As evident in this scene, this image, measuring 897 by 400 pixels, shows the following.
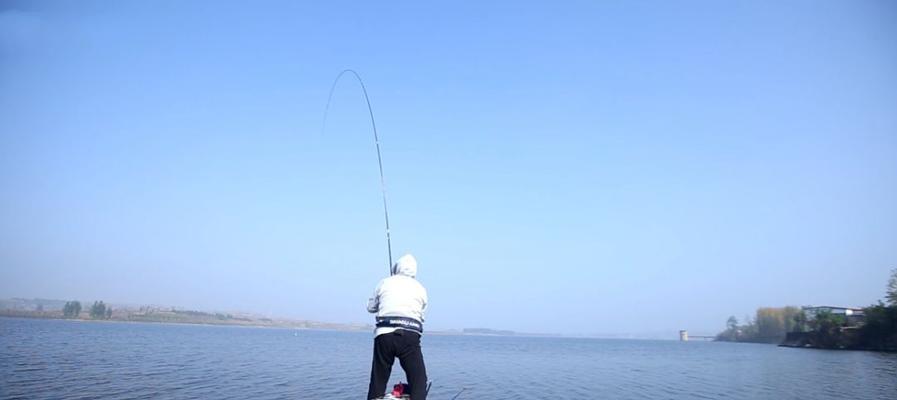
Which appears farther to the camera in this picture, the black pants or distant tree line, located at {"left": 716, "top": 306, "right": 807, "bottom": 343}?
distant tree line, located at {"left": 716, "top": 306, "right": 807, "bottom": 343}

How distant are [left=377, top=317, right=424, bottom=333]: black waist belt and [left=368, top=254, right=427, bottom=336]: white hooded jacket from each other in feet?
0.10

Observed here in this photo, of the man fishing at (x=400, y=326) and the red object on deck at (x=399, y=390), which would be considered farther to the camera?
the red object on deck at (x=399, y=390)

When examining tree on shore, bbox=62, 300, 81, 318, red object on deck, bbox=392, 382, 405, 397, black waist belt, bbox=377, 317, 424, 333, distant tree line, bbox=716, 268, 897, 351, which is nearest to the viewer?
black waist belt, bbox=377, 317, 424, 333

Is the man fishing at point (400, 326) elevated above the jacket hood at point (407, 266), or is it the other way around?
the jacket hood at point (407, 266)

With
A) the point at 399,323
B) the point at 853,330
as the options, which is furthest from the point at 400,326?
the point at 853,330

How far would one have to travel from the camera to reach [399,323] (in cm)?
571

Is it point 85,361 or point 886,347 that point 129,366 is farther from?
point 886,347

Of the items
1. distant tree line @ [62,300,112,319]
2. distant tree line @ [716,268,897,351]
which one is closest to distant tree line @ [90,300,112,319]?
distant tree line @ [62,300,112,319]

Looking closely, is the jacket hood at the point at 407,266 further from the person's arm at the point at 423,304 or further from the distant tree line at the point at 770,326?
the distant tree line at the point at 770,326

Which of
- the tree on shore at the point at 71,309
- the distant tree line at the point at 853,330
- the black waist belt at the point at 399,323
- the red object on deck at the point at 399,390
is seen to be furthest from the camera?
the tree on shore at the point at 71,309

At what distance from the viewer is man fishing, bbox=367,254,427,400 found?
5.71 meters

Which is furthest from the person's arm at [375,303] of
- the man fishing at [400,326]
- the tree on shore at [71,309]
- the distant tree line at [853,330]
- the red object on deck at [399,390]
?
the tree on shore at [71,309]

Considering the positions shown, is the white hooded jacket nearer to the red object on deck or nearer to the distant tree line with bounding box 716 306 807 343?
the red object on deck

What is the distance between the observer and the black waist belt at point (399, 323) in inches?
225
